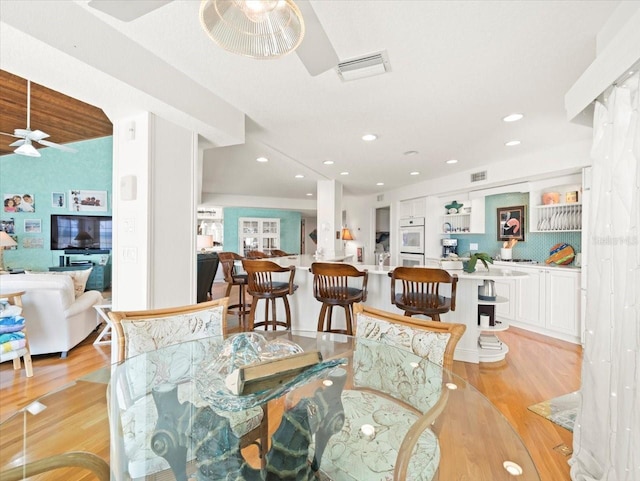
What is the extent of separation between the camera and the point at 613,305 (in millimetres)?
1397

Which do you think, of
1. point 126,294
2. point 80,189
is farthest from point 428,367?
point 80,189

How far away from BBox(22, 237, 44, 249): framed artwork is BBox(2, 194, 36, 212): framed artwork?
58 cm

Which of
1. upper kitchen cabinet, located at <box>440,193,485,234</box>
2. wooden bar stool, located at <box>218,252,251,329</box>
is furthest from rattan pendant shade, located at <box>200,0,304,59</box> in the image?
upper kitchen cabinet, located at <box>440,193,485,234</box>

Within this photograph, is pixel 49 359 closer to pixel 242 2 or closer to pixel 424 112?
pixel 242 2

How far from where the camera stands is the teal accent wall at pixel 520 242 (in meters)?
4.02

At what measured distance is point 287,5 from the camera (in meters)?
1.06

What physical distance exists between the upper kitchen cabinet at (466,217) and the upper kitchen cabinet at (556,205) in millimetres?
873

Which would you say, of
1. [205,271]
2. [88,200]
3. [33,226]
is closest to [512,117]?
[205,271]

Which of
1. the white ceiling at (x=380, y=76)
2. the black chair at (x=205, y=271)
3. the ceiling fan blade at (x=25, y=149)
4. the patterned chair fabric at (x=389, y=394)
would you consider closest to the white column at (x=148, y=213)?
the white ceiling at (x=380, y=76)

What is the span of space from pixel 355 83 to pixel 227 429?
220 centimetres

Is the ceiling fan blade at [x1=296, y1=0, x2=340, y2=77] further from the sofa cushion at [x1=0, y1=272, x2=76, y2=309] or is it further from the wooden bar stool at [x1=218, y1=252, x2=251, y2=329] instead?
the sofa cushion at [x1=0, y1=272, x2=76, y2=309]

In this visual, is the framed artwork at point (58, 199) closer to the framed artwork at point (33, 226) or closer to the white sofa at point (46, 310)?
the framed artwork at point (33, 226)

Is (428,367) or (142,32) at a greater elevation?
(142,32)

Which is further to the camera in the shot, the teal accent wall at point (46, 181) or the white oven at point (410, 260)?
the white oven at point (410, 260)
